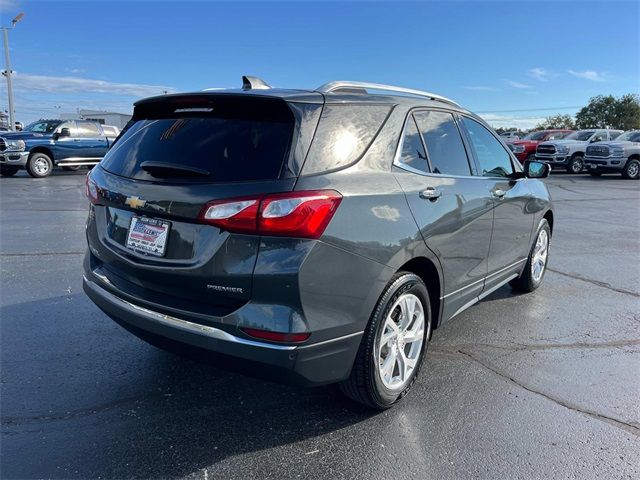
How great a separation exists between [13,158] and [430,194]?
57.4 feet

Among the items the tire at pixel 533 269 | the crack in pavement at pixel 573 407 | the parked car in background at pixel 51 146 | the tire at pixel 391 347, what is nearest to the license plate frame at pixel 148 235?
the tire at pixel 391 347

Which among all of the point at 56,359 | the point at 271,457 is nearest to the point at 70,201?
the point at 56,359

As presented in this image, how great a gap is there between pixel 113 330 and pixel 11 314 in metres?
1.06

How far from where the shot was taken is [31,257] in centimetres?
629

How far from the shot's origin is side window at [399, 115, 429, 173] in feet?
10.2

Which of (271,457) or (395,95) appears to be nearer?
(271,457)

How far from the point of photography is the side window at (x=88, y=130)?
1784 centimetres

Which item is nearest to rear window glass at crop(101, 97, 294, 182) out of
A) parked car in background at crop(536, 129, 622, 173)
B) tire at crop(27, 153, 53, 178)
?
tire at crop(27, 153, 53, 178)

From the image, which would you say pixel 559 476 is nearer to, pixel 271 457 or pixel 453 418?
pixel 453 418

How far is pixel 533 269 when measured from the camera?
5426 mm

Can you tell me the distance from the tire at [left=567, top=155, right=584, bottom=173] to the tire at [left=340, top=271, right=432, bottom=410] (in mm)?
23405

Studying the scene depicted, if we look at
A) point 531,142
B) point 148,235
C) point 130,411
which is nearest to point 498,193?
point 148,235

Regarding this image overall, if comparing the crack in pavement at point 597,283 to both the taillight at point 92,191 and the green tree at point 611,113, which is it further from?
the green tree at point 611,113

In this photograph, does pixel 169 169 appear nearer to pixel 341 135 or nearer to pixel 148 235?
pixel 148 235
